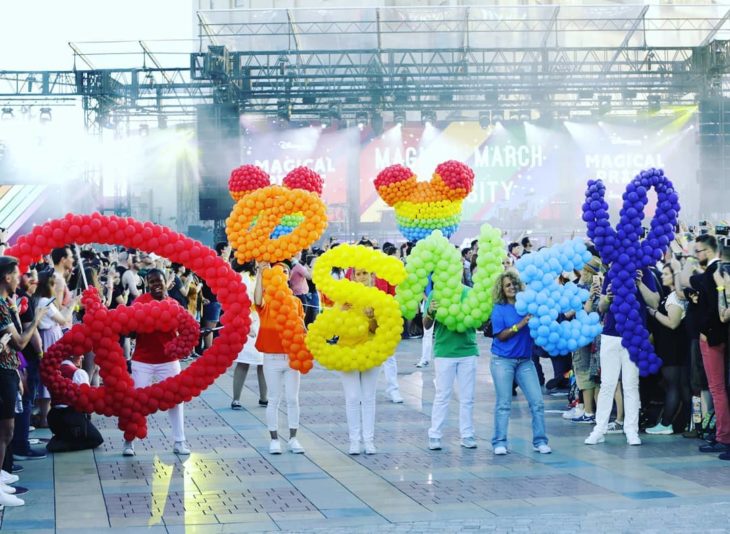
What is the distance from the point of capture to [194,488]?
8.63 metres

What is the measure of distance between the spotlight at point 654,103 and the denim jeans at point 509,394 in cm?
2061

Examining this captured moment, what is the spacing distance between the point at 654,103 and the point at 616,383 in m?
20.9

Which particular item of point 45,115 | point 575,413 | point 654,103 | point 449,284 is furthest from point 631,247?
point 45,115

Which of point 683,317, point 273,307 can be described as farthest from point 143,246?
point 683,317

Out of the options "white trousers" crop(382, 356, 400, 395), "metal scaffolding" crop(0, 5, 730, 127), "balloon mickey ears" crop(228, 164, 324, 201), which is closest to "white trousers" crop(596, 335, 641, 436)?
"white trousers" crop(382, 356, 400, 395)


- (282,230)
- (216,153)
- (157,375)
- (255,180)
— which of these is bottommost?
(157,375)

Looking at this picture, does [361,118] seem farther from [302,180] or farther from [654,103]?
[302,180]

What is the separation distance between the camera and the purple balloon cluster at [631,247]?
1027cm

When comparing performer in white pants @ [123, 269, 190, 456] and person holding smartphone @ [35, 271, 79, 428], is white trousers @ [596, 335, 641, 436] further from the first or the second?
person holding smartphone @ [35, 271, 79, 428]

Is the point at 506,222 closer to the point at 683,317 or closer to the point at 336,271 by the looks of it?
the point at 336,271

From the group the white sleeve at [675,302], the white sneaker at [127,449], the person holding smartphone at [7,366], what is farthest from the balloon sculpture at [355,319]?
the white sleeve at [675,302]

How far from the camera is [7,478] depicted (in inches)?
339

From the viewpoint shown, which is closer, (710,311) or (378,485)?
(378,485)

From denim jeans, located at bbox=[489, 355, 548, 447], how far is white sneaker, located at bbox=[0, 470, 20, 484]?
410 cm
